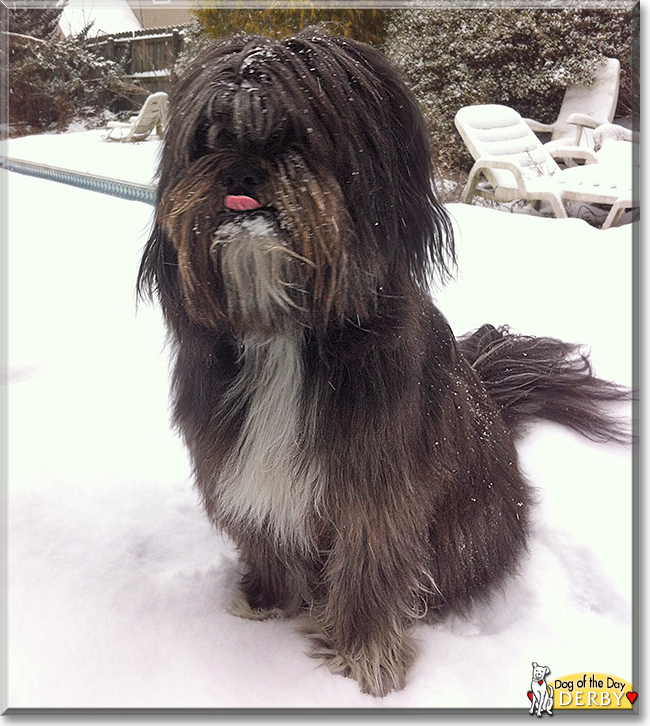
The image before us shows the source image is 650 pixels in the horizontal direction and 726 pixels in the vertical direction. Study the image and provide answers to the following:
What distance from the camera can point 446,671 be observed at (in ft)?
4.70

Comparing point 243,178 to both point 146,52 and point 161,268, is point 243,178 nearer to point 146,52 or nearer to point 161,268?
point 161,268

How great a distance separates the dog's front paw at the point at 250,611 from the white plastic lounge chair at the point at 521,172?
12.0 feet

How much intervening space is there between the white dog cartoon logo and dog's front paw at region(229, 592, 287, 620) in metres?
0.61

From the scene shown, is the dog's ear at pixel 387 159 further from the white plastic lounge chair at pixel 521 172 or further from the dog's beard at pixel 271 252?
the white plastic lounge chair at pixel 521 172

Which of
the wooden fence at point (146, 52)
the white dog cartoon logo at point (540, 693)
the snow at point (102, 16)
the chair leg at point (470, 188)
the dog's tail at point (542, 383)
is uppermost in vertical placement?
the snow at point (102, 16)

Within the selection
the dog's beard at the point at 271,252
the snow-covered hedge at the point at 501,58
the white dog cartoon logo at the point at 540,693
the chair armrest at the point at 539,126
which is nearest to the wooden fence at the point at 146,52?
the dog's beard at the point at 271,252

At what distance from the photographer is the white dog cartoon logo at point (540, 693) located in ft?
4.33

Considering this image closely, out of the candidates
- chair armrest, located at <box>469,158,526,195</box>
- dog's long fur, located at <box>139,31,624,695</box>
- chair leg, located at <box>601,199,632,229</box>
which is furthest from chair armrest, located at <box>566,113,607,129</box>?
dog's long fur, located at <box>139,31,624,695</box>

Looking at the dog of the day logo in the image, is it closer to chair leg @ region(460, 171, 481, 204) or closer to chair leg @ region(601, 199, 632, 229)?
chair leg @ region(601, 199, 632, 229)

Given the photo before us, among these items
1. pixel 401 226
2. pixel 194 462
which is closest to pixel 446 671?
pixel 194 462

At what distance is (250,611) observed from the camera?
159cm

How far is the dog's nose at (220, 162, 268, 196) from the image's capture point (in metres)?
1.05

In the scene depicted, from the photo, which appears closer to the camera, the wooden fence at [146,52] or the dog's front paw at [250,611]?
the dog's front paw at [250,611]

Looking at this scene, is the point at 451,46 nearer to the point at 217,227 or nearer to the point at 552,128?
the point at 552,128
